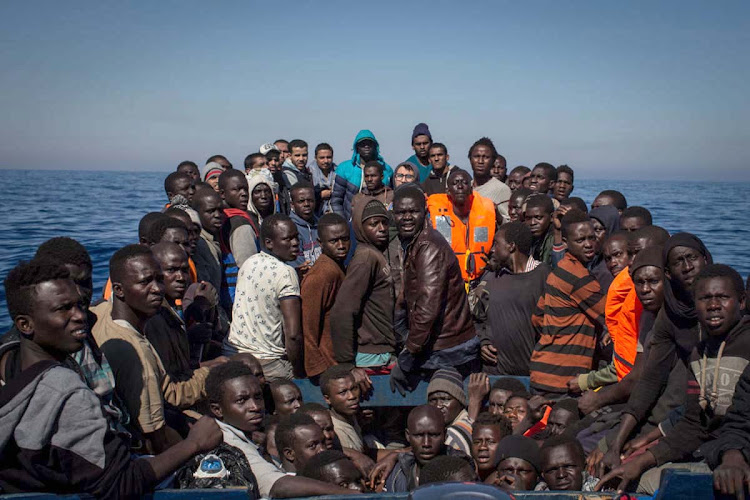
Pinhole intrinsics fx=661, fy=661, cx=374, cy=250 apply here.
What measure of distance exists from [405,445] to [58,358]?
133 inches

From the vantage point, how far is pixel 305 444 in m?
4.20

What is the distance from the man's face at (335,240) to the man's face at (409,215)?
1.50 feet

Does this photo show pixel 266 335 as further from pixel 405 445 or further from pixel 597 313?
pixel 597 313

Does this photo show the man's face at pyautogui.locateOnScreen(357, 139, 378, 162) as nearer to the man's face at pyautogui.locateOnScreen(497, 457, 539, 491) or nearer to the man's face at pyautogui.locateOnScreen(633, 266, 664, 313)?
the man's face at pyautogui.locateOnScreen(633, 266, 664, 313)

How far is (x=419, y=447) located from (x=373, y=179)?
4.23 metres

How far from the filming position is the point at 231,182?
7484 millimetres

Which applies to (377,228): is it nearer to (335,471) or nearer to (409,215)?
(409,215)

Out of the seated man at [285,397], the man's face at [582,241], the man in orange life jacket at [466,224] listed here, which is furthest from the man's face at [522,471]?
the man in orange life jacket at [466,224]

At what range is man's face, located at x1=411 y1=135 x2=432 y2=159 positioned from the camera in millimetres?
9344

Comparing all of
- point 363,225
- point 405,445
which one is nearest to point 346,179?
point 363,225

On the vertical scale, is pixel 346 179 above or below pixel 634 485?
above

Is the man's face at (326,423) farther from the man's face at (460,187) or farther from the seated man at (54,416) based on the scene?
the man's face at (460,187)

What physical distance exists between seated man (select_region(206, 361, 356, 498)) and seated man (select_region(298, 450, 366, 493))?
0.19 metres

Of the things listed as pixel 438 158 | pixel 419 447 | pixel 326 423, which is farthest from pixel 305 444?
pixel 438 158
